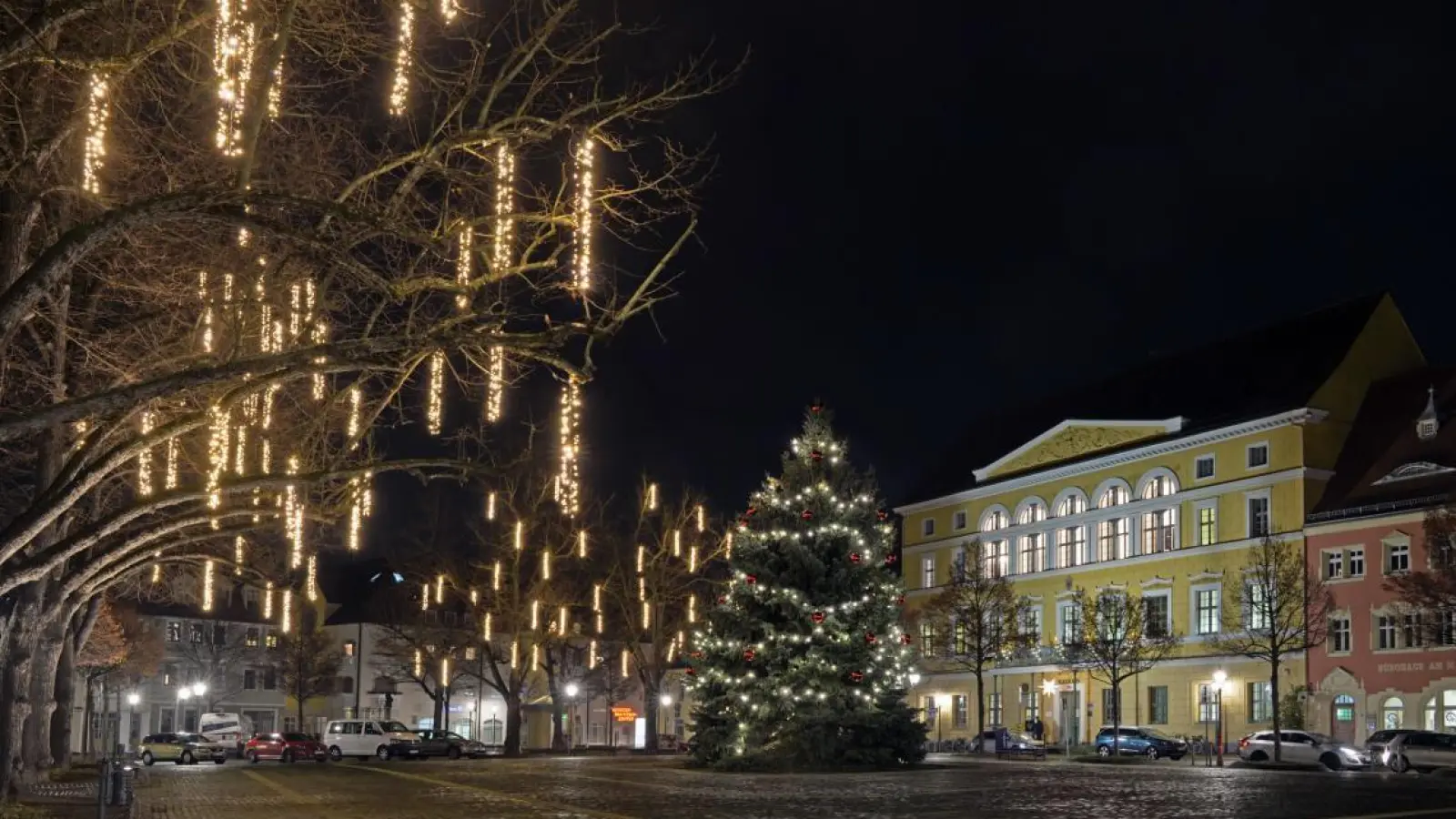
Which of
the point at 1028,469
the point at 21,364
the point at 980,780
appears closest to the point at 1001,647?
the point at 1028,469

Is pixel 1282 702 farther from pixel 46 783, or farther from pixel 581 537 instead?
pixel 46 783

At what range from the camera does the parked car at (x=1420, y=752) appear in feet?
146

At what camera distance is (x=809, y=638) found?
37656 millimetres

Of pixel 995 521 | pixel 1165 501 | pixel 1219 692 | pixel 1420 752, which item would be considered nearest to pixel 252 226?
pixel 1420 752

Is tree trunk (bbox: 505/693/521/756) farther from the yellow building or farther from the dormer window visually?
the dormer window

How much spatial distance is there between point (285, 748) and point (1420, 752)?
4341 centimetres

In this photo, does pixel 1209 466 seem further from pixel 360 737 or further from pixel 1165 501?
pixel 360 737

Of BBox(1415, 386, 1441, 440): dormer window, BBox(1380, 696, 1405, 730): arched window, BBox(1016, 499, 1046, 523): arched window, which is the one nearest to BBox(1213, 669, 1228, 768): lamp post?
BBox(1380, 696, 1405, 730): arched window

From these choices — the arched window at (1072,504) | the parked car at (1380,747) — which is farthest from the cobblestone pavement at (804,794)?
the arched window at (1072,504)

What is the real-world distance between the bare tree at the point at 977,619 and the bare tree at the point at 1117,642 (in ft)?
9.13

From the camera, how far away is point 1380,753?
1805 inches

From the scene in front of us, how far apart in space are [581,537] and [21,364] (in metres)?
22.0

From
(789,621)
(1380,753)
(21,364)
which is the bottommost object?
(1380,753)

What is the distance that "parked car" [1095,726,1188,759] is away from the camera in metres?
57.5
